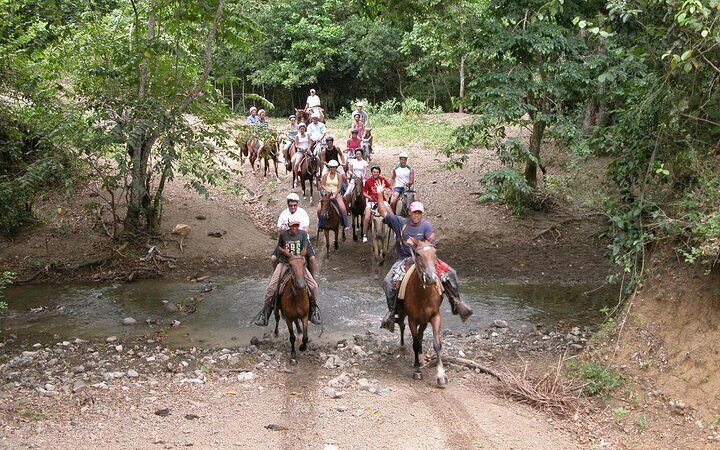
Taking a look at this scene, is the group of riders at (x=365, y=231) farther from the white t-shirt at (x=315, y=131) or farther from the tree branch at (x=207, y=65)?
the tree branch at (x=207, y=65)

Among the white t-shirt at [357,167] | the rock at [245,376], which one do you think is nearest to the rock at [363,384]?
the rock at [245,376]

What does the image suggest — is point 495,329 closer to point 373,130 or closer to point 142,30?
point 142,30

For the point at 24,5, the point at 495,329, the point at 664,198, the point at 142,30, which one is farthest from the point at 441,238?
the point at 24,5

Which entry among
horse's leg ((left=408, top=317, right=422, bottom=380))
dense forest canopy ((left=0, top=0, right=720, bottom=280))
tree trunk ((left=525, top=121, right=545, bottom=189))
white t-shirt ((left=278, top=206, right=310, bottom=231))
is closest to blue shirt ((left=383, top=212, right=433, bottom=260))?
horse's leg ((left=408, top=317, right=422, bottom=380))

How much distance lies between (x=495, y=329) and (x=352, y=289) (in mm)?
3515

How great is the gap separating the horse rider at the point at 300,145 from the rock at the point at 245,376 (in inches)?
421

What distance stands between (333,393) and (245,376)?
1409 millimetres

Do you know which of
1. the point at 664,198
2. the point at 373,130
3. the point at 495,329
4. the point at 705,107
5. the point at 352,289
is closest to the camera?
the point at 705,107

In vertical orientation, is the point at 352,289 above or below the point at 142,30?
below

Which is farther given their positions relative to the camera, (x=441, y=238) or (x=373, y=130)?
(x=373, y=130)

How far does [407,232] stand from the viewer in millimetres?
9539

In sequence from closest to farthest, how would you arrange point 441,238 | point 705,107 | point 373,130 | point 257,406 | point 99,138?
point 257,406
point 705,107
point 99,138
point 441,238
point 373,130

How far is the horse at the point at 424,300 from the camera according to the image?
850cm

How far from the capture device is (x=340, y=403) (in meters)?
8.26
